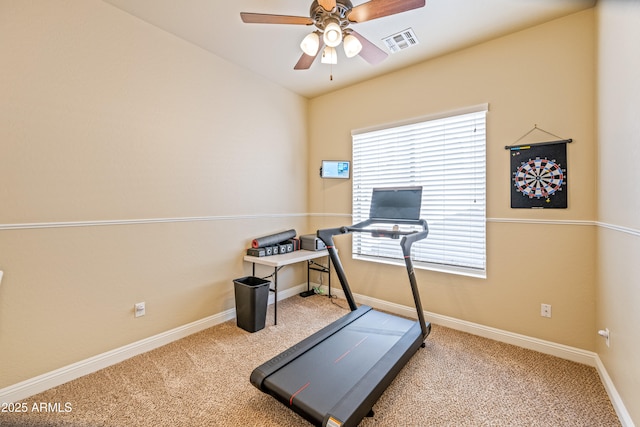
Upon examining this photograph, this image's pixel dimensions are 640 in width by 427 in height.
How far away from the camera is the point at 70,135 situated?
6.64ft

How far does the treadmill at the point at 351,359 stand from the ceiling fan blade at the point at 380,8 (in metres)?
1.44

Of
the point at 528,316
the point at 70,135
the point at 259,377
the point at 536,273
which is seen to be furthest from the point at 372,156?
the point at 70,135

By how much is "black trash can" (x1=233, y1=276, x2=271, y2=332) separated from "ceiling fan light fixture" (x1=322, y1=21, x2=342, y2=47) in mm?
2193

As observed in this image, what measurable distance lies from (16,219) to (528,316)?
4.04m

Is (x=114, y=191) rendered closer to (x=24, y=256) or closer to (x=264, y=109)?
(x=24, y=256)

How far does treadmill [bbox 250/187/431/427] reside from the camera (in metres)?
1.56

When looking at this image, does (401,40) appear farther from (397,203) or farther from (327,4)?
(397,203)

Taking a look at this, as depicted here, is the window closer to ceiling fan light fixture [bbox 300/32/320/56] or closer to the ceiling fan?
the ceiling fan

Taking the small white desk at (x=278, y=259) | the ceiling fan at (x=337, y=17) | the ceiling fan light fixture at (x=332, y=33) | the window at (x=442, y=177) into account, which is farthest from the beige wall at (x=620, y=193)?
the small white desk at (x=278, y=259)

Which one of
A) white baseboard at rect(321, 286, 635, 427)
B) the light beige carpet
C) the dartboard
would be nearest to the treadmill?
the light beige carpet

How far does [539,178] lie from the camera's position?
238 centimetres

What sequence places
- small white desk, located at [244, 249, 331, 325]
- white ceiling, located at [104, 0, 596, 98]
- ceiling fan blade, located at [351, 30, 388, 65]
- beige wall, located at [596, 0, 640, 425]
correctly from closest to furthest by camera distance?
1. beige wall, located at [596, 0, 640, 425]
2. ceiling fan blade, located at [351, 30, 388, 65]
3. white ceiling, located at [104, 0, 596, 98]
4. small white desk, located at [244, 249, 331, 325]

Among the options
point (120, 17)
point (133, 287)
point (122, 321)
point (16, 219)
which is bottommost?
point (122, 321)

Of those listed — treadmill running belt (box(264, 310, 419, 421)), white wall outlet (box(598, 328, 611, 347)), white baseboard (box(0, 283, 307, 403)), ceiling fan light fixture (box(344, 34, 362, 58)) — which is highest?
ceiling fan light fixture (box(344, 34, 362, 58))
